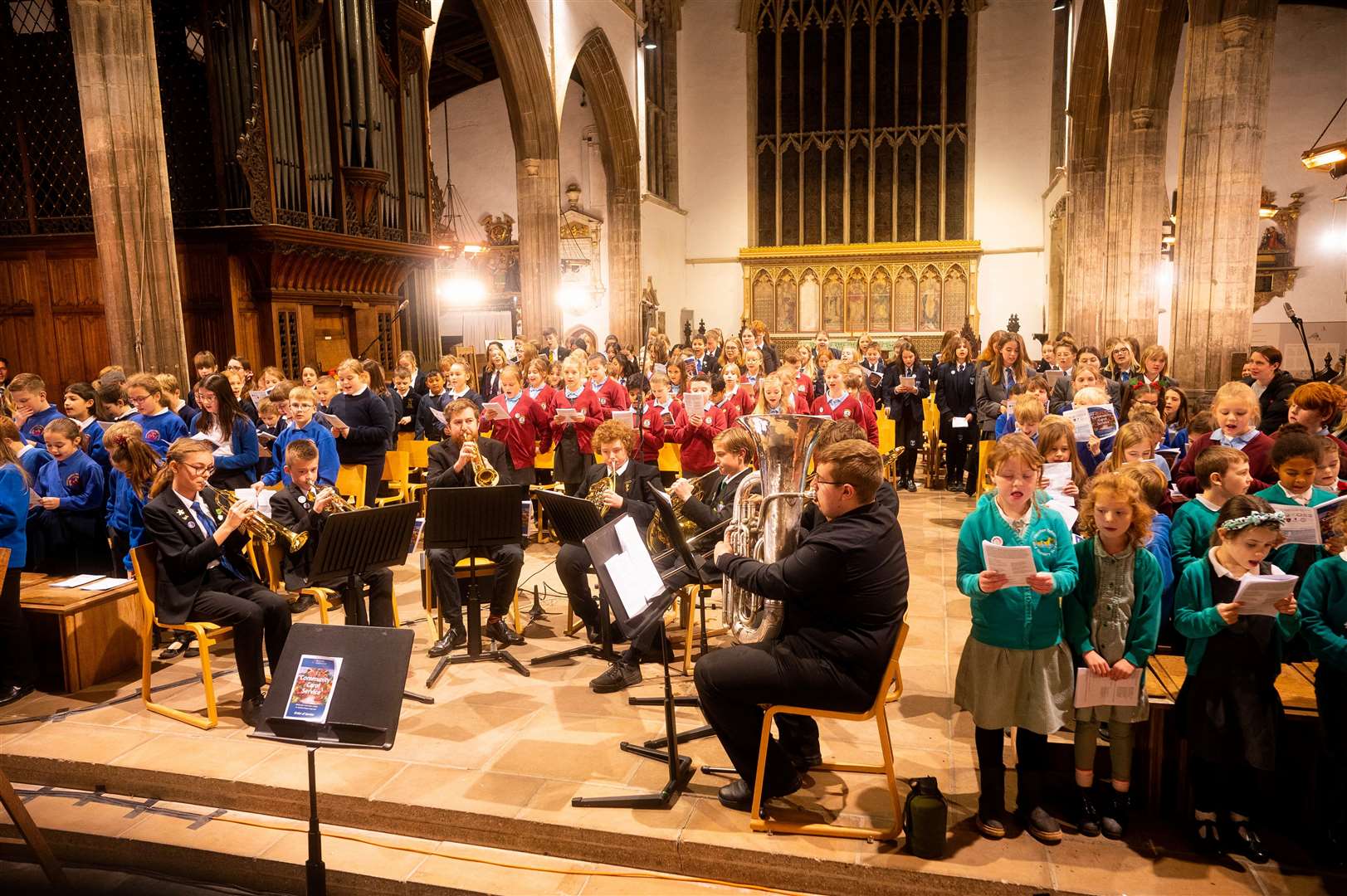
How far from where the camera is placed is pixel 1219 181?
8.20 meters

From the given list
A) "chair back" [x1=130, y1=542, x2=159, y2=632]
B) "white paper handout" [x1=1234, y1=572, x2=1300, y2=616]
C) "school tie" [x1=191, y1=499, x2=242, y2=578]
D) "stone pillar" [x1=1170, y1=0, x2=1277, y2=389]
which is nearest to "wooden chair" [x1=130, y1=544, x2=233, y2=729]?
"chair back" [x1=130, y1=542, x2=159, y2=632]

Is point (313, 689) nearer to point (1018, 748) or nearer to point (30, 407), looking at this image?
point (1018, 748)

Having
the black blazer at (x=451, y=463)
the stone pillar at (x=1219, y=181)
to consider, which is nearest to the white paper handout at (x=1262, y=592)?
the black blazer at (x=451, y=463)

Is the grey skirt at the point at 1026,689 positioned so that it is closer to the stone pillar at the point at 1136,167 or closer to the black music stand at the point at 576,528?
the black music stand at the point at 576,528

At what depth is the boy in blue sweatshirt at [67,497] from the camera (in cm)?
525

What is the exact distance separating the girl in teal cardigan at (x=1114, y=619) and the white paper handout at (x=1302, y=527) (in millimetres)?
568

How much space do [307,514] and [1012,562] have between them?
3687 mm

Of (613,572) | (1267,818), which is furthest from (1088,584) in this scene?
(613,572)

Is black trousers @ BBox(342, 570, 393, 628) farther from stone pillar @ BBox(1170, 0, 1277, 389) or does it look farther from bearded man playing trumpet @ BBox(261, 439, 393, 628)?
stone pillar @ BBox(1170, 0, 1277, 389)

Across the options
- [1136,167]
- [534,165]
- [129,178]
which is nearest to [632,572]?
Answer: [129,178]

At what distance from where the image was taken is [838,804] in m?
3.63

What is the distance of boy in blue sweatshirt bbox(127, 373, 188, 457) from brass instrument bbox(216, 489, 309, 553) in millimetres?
1668

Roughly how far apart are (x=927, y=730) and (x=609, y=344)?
30.7 feet

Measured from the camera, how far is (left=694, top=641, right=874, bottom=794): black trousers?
3303mm
